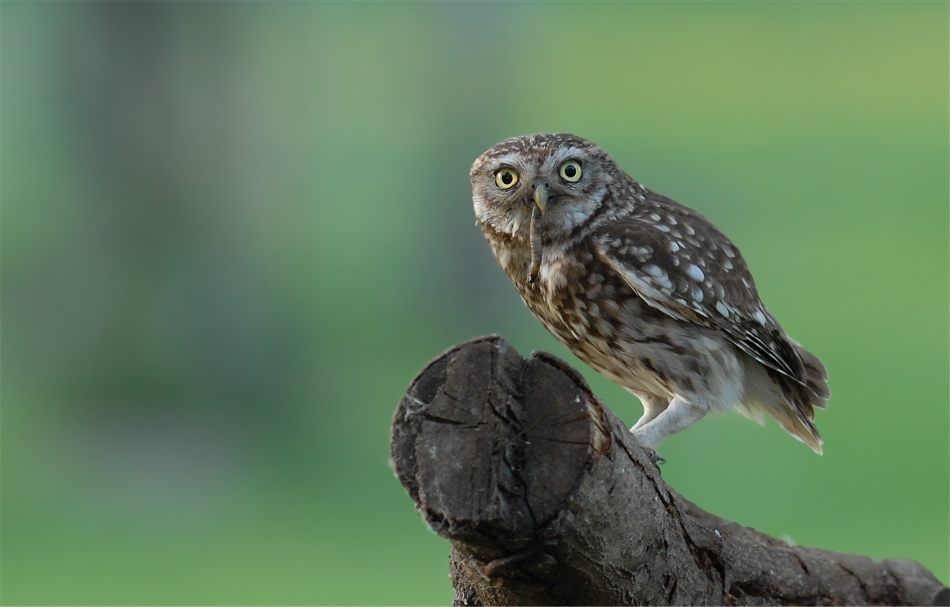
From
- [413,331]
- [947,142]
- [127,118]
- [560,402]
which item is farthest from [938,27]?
[560,402]

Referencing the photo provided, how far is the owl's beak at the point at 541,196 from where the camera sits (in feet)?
9.70

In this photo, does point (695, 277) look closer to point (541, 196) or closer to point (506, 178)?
point (541, 196)

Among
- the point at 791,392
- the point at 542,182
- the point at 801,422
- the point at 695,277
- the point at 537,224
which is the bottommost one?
the point at 801,422

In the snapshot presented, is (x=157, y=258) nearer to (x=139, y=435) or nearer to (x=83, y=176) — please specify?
(x=83, y=176)

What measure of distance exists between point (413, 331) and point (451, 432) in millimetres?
7276

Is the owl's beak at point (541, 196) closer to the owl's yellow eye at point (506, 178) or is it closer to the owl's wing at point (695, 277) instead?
the owl's yellow eye at point (506, 178)

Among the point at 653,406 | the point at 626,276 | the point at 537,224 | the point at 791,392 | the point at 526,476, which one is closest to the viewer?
the point at 526,476

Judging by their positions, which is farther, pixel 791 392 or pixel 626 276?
pixel 791 392

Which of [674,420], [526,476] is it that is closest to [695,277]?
[674,420]

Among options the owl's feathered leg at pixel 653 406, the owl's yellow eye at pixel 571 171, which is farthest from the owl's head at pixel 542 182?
the owl's feathered leg at pixel 653 406

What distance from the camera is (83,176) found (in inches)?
292

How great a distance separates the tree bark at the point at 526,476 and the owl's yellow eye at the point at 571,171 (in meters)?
1.18

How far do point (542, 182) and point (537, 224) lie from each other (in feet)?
0.45

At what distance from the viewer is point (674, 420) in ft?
10.1
